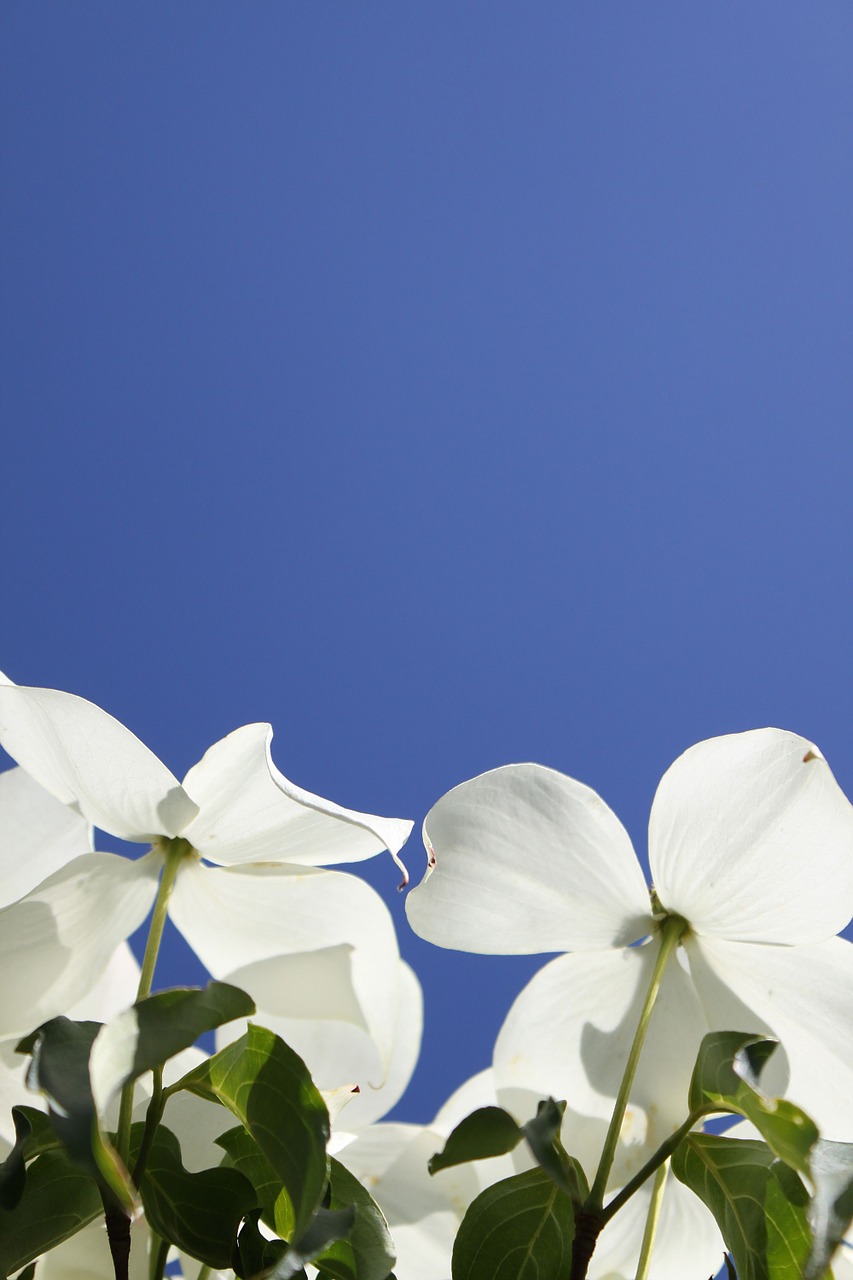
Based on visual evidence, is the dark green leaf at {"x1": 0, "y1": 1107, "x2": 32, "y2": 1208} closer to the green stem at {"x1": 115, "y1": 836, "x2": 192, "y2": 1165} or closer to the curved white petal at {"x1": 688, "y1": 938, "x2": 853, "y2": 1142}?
the green stem at {"x1": 115, "y1": 836, "x2": 192, "y2": 1165}

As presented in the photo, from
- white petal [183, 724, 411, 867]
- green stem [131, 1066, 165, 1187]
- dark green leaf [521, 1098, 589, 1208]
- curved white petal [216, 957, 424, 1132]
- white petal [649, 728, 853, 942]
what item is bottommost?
dark green leaf [521, 1098, 589, 1208]

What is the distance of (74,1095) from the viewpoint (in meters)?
0.14

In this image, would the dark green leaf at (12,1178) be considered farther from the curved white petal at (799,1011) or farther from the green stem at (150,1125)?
the curved white petal at (799,1011)

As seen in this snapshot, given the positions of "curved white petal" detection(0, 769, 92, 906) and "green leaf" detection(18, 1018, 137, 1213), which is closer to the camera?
"green leaf" detection(18, 1018, 137, 1213)

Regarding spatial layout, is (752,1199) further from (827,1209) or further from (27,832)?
(27,832)

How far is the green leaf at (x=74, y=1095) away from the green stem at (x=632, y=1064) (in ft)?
0.22

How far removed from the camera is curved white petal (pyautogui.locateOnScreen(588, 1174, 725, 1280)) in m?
0.21

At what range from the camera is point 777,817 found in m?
0.19

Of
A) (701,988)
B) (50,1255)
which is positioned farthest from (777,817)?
(50,1255)

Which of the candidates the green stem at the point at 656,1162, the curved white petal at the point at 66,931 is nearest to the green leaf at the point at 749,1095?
the green stem at the point at 656,1162

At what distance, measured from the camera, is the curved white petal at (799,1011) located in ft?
0.65

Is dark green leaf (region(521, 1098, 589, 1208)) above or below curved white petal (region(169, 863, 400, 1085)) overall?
below

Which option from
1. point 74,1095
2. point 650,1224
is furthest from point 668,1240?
point 74,1095

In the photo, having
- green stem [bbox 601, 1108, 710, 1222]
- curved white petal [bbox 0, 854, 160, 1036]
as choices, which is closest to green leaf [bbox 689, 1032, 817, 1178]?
green stem [bbox 601, 1108, 710, 1222]
